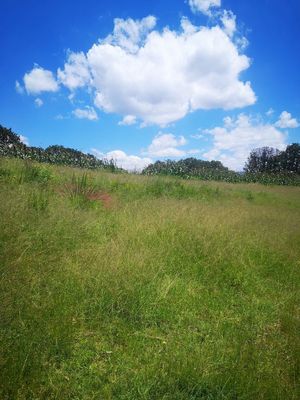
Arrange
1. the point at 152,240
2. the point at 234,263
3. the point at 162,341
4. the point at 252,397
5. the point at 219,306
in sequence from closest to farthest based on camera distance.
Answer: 1. the point at 252,397
2. the point at 162,341
3. the point at 219,306
4. the point at 234,263
5. the point at 152,240

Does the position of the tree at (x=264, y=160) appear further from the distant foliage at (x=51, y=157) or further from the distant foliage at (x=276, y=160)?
the distant foliage at (x=51, y=157)

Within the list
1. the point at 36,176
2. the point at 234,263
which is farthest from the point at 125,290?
the point at 36,176

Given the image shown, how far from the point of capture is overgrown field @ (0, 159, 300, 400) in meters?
2.62

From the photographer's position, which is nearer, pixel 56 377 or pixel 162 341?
pixel 56 377

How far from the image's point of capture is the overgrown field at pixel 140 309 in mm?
2619

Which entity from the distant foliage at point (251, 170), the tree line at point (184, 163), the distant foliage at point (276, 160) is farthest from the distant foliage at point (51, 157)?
the distant foliage at point (276, 160)

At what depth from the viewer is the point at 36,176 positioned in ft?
30.8

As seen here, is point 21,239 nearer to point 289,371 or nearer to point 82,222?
point 82,222

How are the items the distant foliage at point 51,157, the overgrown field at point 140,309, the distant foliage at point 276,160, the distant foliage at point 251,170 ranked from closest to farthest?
the overgrown field at point 140,309, the distant foliage at point 51,157, the distant foliage at point 251,170, the distant foliage at point 276,160

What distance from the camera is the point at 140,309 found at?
11.9ft

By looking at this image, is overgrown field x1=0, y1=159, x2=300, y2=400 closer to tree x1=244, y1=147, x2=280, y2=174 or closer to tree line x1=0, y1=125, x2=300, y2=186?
tree line x1=0, y1=125, x2=300, y2=186

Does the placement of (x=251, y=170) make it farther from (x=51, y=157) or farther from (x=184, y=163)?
(x=51, y=157)

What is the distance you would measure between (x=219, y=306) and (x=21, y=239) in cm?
320

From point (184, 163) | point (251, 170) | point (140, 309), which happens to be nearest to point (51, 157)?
point (140, 309)
